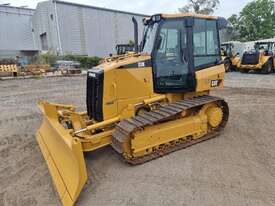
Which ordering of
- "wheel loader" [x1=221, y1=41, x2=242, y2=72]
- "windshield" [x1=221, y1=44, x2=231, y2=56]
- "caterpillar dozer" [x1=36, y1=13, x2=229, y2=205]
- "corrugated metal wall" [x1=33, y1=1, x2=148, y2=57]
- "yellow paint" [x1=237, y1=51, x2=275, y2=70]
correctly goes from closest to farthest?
"caterpillar dozer" [x1=36, y1=13, x2=229, y2=205], "yellow paint" [x1=237, y1=51, x2=275, y2=70], "wheel loader" [x1=221, y1=41, x2=242, y2=72], "windshield" [x1=221, y1=44, x2=231, y2=56], "corrugated metal wall" [x1=33, y1=1, x2=148, y2=57]

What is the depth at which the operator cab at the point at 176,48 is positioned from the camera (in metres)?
4.93

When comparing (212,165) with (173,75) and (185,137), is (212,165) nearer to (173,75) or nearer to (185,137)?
(185,137)

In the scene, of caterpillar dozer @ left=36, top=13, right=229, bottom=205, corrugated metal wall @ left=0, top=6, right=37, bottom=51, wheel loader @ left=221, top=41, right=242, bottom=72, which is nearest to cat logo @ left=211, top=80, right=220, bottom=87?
caterpillar dozer @ left=36, top=13, right=229, bottom=205

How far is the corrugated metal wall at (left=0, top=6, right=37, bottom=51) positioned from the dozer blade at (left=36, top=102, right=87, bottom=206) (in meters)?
38.9

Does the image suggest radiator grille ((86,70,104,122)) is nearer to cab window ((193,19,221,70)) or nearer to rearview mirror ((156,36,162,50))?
rearview mirror ((156,36,162,50))

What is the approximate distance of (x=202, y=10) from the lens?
136ft

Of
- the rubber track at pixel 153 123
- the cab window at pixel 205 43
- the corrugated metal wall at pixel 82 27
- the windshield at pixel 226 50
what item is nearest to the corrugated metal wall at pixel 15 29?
the corrugated metal wall at pixel 82 27

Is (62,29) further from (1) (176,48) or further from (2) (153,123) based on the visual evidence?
(2) (153,123)

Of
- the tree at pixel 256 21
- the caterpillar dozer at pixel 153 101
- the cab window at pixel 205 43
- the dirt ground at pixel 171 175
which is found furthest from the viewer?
the tree at pixel 256 21

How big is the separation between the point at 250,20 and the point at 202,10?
28.6 feet

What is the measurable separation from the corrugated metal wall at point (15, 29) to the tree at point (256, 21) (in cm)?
3293

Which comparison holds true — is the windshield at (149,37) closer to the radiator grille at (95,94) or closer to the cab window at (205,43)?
the cab window at (205,43)

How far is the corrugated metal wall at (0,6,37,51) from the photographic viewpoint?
3891 centimetres

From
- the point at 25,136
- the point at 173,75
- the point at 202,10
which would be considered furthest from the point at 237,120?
the point at 202,10
